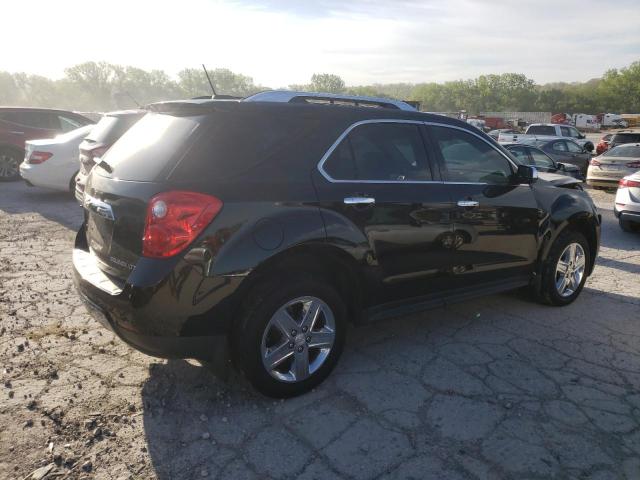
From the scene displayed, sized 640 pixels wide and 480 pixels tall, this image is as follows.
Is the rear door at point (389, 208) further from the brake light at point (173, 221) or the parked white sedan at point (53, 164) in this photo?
the parked white sedan at point (53, 164)

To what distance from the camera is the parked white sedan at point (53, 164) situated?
911 centimetres

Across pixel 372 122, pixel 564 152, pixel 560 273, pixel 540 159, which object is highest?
pixel 372 122

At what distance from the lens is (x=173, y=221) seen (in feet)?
8.33

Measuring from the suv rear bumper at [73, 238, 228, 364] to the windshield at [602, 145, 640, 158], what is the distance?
12710mm

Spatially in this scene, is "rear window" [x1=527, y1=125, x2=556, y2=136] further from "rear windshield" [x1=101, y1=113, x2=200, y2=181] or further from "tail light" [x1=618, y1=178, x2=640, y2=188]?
"rear windshield" [x1=101, y1=113, x2=200, y2=181]

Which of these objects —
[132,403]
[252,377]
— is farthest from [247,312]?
[132,403]

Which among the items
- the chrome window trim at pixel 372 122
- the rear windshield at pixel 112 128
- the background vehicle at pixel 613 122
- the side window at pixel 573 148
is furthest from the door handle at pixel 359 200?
the background vehicle at pixel 613 122

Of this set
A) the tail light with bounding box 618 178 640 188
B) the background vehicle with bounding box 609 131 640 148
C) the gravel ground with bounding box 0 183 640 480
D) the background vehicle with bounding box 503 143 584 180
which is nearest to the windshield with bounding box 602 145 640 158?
the background vehicle with bounding box 503 143 584 180

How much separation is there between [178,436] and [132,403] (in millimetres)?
469

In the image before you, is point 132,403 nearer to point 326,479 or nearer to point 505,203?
point 326,479

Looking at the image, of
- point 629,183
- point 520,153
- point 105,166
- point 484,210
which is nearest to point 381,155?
point 484,210

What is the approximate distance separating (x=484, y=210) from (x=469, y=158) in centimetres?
44

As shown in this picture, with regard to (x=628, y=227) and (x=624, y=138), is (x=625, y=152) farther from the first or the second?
(x=624, y=138)

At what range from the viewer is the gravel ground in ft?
8.08
